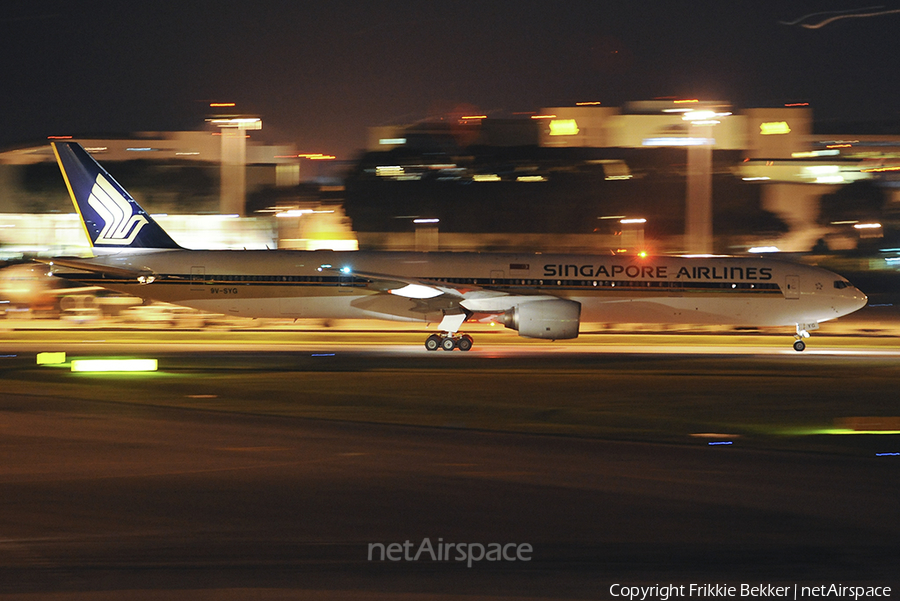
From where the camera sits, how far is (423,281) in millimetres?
26922

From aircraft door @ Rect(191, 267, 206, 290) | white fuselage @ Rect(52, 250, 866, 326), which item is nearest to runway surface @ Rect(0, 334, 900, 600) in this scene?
white fuselage @ Rect(52, 250, 866, 326)

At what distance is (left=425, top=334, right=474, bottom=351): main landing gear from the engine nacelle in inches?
68.9

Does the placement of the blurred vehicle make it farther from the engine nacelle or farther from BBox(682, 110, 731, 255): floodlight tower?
BBox(682, 110, 731, 255): floodlight tower

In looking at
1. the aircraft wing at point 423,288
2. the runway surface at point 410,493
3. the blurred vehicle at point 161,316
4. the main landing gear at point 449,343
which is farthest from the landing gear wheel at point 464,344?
the blurred vehicle at point 161,316

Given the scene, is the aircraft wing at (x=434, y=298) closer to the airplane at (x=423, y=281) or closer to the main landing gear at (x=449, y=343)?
the airplane at (x=423, y=281)

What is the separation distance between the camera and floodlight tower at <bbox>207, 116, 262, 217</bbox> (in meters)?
102

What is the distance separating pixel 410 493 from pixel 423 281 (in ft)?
60.1

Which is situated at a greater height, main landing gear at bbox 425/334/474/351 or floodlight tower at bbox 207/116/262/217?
floodlight tower at bbox 207/116/262/217

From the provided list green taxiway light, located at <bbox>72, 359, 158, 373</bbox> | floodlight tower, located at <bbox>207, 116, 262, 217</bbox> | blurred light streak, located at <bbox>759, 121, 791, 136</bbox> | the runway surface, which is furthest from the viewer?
blurred light streak, located at <bbox>759, 121, 791, 136</bbox>

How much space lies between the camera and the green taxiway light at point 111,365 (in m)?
19.6

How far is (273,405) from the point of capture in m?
15.1

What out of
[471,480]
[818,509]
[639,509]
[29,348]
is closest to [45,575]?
[471,480]

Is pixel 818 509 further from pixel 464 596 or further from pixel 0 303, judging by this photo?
pixel 0 303

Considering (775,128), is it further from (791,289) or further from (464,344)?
(464,344)
